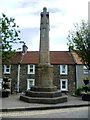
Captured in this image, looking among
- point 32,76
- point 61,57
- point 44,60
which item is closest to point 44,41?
point 44,60

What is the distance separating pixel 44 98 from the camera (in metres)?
14.2

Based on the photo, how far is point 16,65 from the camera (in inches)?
1369

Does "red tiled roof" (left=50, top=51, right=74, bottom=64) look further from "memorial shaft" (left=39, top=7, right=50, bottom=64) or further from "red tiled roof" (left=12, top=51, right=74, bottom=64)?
"memorial shaft" (left=39, top=7, right=50, bottom=64)

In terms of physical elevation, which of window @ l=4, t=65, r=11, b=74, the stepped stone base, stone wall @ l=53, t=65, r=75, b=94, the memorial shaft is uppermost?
the memorial shaft

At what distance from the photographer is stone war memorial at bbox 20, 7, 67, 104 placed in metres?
14.3

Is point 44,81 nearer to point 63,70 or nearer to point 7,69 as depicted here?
point 63,70

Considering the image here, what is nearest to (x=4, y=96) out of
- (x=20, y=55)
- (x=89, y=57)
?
(x=89, y=57)

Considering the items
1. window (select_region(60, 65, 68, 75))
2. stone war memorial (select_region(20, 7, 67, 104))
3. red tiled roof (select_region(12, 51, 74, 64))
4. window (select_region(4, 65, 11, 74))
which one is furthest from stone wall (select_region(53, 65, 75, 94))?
stone war memorial (select_region(20, 7, 67, 104))

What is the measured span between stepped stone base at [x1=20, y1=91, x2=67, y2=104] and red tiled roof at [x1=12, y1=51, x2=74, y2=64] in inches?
781

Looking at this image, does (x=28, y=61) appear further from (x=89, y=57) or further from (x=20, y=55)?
(x=89, y=57)

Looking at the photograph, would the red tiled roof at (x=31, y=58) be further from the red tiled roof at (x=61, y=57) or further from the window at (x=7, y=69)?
the red tiled roof at (x=61, y=57)

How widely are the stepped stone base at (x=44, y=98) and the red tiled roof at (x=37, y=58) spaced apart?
19.8 metres

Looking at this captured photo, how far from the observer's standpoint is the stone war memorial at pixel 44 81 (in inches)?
564

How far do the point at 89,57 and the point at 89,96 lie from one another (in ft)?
21.4
